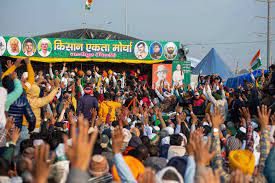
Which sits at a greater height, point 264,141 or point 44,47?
point 44,47

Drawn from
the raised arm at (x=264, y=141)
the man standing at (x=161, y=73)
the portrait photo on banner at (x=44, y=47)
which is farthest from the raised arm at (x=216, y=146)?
the portrait photo on banner at (x=44, y=47)

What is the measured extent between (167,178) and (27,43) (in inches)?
685

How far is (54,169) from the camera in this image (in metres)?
3.43

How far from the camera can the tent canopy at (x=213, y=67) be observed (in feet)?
55.9

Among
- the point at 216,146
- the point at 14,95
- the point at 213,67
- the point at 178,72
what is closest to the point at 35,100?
the point at 14,95

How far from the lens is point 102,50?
2020cm

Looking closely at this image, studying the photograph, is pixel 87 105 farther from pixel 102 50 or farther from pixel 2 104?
pixel 102 50

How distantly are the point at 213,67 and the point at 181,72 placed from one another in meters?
2.88

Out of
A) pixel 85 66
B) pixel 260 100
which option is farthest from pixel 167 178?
pixel 85 66

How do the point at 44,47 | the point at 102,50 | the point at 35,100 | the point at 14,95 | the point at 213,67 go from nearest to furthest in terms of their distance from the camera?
the point at 14,95 < the point at 35,100 < the point at 213,67 < the point at 44,47 < the point at 102,50

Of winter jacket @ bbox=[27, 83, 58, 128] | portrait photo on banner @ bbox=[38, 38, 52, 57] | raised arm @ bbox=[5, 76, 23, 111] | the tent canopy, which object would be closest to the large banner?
portrait photo on banner @ bbox=[38, 38, 52, 57]

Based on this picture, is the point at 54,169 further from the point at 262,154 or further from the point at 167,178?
the point at 262,154

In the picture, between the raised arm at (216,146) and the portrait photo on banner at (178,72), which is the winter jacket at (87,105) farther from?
the portrait photo on banner at (178,72)

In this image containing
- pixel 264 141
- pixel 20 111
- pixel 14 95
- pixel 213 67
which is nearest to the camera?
pixel 264 141
